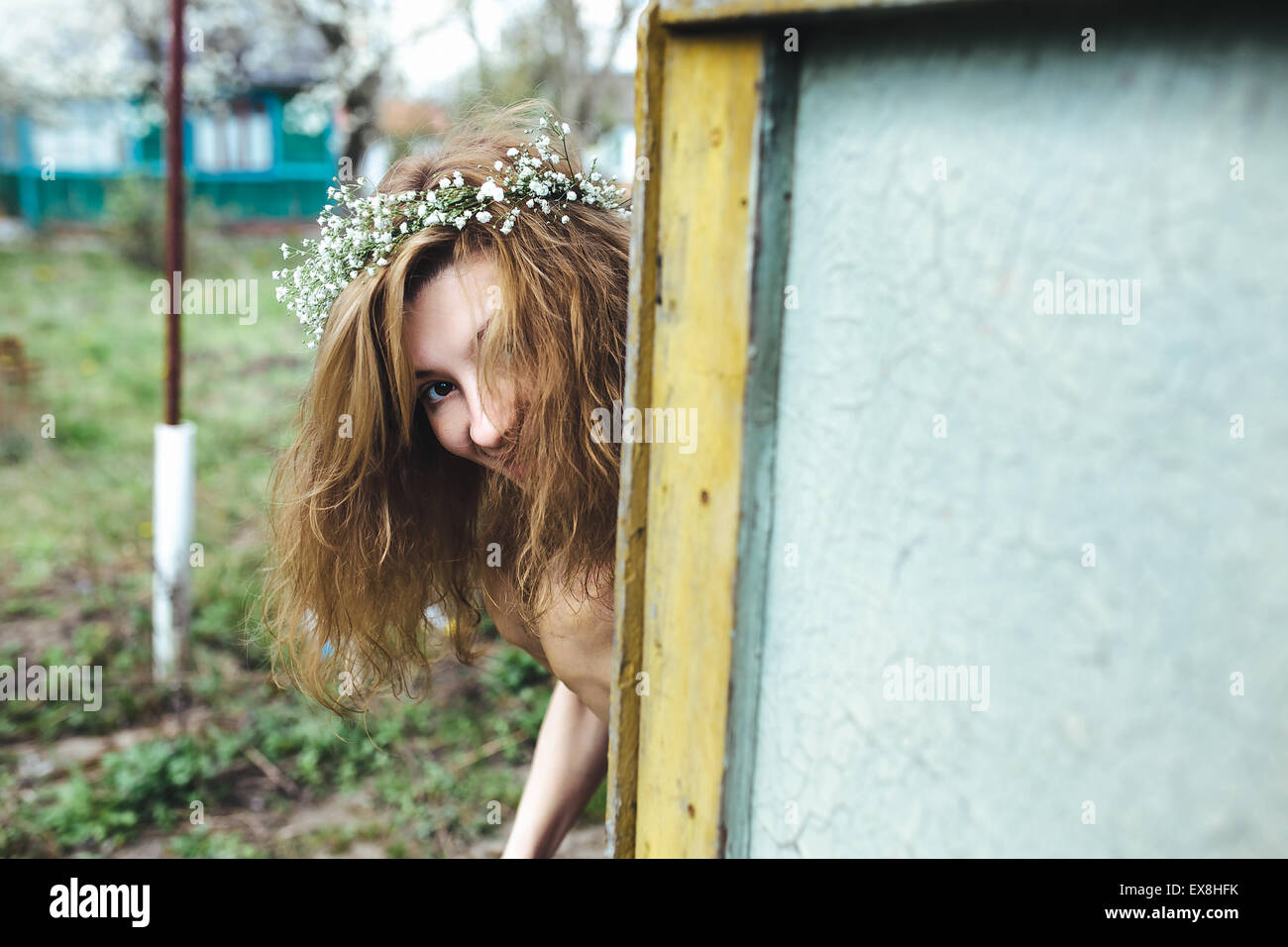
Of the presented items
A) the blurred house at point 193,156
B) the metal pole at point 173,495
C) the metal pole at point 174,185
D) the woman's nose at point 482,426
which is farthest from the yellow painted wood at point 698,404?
the blurred house at point 193,156

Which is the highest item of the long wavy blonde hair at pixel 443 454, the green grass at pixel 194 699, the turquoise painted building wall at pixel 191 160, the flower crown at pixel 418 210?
the turquoise painted building wall at pixel 191 160

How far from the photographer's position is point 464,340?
69.4 inches

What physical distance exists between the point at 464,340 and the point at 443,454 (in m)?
0.48

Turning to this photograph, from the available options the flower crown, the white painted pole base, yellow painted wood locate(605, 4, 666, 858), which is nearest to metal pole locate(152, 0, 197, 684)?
the white painted pole base

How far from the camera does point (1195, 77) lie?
0.70 metres

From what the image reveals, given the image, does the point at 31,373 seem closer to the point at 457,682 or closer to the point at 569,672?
the point at 457,682

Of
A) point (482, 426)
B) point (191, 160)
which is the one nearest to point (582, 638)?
point (482, 426)

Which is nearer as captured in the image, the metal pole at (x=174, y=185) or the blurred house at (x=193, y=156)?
the metal pole at (x=174, y=185)

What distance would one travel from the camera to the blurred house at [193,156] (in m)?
19.3

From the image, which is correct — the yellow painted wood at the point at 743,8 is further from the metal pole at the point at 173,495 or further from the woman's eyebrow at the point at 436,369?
the metal pole at the point at 173,495

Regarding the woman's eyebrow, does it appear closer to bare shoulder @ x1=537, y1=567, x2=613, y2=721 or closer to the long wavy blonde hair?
the long wavy blonde hair

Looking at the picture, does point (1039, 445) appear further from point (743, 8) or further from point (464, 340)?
point (464, 340)
